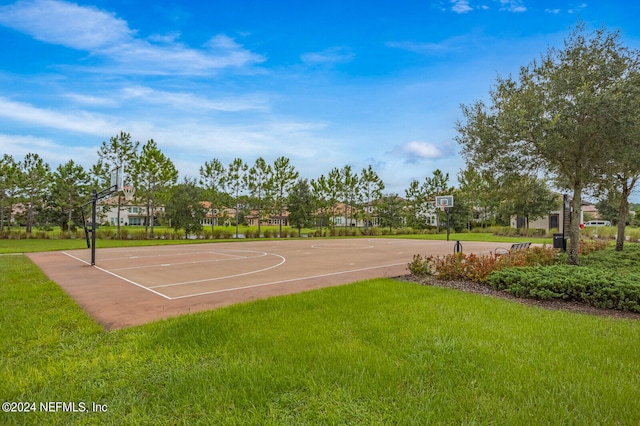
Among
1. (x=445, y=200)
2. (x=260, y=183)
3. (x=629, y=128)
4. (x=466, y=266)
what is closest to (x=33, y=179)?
(x=260, y=183)

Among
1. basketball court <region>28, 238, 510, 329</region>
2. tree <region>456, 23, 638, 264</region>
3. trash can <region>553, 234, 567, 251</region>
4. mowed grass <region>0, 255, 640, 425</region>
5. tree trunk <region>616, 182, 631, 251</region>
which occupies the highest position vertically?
tree <region>456, 23, 638, 264</region>

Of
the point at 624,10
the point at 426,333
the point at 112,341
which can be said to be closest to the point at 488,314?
the point at 426,333

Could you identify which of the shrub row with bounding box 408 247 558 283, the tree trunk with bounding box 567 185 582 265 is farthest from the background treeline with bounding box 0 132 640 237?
the shrub row with bounding box 408 247 558 283

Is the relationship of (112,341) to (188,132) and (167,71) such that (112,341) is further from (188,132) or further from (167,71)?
(188,132)

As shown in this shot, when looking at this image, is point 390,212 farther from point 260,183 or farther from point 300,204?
point 260,183

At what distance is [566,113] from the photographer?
8820 millimetres

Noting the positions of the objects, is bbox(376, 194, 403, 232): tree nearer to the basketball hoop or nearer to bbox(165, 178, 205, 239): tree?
bbox(165, 178, 205, 239): tree

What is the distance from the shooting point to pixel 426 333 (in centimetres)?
441

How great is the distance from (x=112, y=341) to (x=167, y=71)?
11.4 meters

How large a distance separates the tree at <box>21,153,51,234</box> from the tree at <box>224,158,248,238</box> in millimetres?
16537

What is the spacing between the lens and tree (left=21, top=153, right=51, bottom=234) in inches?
1277

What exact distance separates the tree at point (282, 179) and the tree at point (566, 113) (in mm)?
27551

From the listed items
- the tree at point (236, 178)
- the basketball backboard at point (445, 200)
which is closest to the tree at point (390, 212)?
the basketball backboard at point (445, 200)

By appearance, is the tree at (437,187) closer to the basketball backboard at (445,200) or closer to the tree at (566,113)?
the basketball backboard at (445,200)
